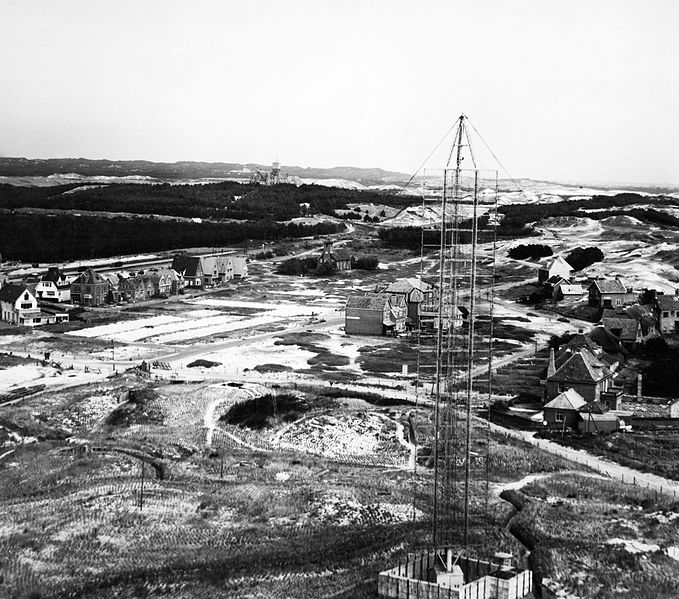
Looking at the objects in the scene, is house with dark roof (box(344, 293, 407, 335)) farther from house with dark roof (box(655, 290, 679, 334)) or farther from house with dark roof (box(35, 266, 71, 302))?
house with dark roof (box(35, 266, 71, 302))

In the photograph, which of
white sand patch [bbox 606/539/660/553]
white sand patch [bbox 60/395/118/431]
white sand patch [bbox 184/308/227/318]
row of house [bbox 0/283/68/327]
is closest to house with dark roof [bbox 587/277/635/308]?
white sand patch [bbox 184/308/227/318]

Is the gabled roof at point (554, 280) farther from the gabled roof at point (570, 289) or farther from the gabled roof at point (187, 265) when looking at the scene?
the gabled roof at point (187, 265)

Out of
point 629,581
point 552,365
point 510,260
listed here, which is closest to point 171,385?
point 552,365

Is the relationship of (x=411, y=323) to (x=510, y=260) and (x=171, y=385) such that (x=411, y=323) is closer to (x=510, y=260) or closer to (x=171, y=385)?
(x=171, y=385)

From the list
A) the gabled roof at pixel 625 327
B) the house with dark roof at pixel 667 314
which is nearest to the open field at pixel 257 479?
the gabled roof at pixel 625 327

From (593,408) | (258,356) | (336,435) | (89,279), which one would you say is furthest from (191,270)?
(593,408)

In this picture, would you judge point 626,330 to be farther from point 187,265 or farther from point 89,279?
point 187,265

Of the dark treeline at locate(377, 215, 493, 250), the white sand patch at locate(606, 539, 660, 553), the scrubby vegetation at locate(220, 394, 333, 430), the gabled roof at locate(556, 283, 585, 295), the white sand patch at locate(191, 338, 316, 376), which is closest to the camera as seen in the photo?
the white sand patch at locate(606, 539, 660, 553)

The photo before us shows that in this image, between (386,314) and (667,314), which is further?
(386,314)
